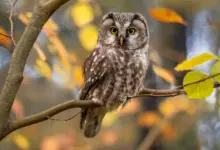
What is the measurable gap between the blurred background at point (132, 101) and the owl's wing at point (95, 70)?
1.40 feet

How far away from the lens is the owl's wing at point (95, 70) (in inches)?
45.2

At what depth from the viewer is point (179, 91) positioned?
856 mm

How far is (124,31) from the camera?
1142mm

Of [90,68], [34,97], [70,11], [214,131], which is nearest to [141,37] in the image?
[90,68]

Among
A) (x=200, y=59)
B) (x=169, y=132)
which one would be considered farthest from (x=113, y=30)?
(x=169, y=132)

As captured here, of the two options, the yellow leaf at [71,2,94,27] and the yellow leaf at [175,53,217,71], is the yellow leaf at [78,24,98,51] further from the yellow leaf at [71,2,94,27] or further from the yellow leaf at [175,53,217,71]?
the yellow leaf at [175,53,217,71]

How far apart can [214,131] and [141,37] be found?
0.88m

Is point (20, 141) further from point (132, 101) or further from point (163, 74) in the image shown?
point (163, 74)

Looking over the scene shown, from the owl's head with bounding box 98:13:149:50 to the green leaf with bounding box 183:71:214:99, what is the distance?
453 millimetres

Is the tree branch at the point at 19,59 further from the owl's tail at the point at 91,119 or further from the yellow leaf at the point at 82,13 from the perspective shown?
the yellow leaf at the point at 82,13

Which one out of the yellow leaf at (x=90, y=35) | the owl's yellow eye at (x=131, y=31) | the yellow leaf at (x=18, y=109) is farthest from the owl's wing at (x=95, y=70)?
the yellow leaf at (x=18, y=109)

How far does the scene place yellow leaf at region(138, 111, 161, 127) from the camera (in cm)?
201

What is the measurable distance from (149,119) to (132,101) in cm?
13

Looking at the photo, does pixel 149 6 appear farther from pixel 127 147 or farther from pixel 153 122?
pixel 127 147
